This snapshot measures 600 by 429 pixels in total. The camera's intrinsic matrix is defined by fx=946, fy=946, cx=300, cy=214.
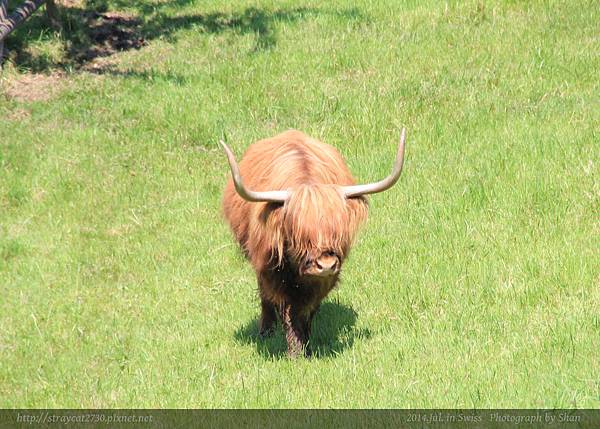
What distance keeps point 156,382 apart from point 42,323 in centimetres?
194

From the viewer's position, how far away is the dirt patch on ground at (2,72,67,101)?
12.5 metres

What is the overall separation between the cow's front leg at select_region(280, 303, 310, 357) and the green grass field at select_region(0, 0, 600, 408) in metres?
0.15

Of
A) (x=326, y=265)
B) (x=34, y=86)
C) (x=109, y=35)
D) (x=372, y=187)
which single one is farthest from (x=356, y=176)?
(x=109, y=35)

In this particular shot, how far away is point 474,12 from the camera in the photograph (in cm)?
1385

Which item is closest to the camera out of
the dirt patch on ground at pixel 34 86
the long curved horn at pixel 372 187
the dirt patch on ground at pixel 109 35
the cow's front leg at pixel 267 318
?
the long curved horn at pixel 372 187

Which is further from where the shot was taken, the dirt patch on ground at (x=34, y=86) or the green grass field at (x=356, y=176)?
the dirt patch on ground at (x=34, y=86)

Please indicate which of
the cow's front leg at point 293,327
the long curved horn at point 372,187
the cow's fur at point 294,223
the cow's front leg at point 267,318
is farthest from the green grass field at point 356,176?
the long curved horn at point 372,187

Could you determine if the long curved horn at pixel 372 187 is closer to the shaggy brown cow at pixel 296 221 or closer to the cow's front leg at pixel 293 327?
the shaggy brown cow at pixel 296 221

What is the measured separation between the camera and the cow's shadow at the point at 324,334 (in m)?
7.09

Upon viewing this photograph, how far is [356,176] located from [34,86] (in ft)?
17.4

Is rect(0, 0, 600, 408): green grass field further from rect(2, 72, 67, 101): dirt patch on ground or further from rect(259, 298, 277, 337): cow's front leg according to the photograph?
rect(259, 298, 277, 337): cow's front leg

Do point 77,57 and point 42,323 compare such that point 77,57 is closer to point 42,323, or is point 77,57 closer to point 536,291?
point 42,323

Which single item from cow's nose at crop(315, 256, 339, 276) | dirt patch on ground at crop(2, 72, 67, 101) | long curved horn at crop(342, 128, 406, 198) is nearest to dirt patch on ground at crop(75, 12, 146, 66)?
dirt patch on ground at crop(2, 72, 67, 101)

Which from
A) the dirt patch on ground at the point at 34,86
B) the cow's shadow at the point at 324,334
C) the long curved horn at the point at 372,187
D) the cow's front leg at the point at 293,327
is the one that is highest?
the long curved horn at the point at 372,187
